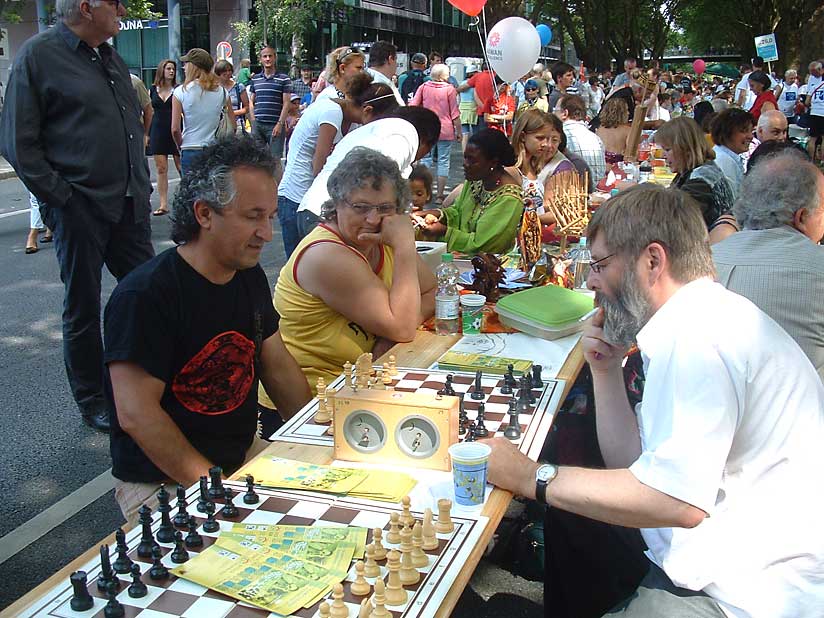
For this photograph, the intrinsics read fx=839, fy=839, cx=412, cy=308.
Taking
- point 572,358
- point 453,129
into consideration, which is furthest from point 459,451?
point 453,129

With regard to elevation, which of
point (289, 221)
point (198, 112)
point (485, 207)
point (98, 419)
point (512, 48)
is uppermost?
point (512, 48)

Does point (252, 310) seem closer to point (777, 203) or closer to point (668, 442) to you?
point (668, 442)

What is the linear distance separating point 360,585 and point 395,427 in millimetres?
623

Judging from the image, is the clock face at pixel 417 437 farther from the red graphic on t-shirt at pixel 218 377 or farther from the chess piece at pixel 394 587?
the red graphic on t-shirt at pixel 218 377

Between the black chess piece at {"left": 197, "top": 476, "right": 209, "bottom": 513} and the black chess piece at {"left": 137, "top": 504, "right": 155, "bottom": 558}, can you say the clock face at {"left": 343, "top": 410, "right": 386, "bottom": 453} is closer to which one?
the black chess piece at {"left": 197, "top": 476, "right": 209, "bottom": 513}

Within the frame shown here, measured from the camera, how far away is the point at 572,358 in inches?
121

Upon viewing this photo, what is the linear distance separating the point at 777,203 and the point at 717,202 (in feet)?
7.34

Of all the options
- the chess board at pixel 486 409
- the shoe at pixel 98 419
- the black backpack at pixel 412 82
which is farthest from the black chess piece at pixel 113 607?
the black backpack at pixel 412 82

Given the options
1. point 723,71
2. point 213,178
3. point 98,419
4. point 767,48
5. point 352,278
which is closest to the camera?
point 213,178

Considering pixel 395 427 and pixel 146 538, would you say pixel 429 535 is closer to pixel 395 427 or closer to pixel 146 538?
pixel 395 427

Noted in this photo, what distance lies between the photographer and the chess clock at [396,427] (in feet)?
6.89

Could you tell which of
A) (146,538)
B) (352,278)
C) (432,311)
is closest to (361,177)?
(352,278)

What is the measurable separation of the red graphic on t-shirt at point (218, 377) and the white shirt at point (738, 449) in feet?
4.18

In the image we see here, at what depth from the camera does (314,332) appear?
3277 mm
